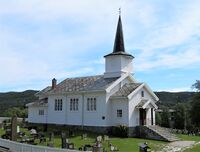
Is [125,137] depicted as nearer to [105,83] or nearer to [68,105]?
[105,83]

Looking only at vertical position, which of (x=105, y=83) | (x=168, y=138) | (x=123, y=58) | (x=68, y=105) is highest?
(x=123, y=58)

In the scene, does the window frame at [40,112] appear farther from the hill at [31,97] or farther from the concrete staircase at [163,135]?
the hill at [31,97]

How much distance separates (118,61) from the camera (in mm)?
41500

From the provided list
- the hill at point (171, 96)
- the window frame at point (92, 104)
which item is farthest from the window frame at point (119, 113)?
the hill at point (171, 96)

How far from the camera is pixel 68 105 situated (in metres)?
42.8

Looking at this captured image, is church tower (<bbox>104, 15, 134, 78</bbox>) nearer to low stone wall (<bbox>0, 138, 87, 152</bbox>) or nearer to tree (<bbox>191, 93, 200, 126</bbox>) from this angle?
tree (<bbox>191, 93, 200, 126</bbox>)

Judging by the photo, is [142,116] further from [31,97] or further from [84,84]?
[31,97]

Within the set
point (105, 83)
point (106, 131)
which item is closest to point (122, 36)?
point (105, 83)

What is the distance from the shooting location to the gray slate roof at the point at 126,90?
38.1 m

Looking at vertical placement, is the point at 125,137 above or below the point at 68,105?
below

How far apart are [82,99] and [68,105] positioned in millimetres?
2866

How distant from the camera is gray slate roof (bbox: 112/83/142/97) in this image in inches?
1498

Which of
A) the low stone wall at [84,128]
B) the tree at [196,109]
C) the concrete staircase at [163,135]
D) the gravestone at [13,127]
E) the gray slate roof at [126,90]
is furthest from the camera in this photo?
the tree at [196,109]

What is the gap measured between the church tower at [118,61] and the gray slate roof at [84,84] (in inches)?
44.5
